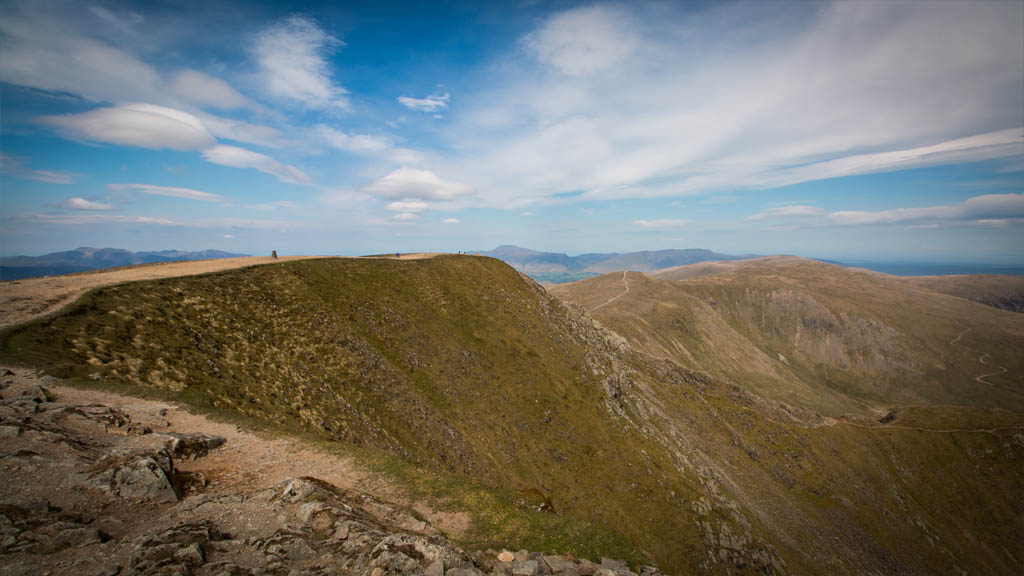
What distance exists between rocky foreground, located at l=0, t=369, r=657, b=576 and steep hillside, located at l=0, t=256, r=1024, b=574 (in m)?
5.65

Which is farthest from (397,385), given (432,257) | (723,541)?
(723,541)

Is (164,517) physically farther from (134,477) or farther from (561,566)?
(561,566)

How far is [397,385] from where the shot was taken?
145ft

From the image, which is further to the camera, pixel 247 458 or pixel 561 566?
pixel 247 458

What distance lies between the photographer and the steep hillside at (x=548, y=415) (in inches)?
1168

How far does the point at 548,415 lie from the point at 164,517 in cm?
4904

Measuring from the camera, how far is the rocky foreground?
38.5 ft

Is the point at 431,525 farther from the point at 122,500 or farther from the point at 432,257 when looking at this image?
the point at 432,257

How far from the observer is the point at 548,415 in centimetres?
5800

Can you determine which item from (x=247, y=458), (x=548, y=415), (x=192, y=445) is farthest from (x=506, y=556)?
(x=548, y=415)

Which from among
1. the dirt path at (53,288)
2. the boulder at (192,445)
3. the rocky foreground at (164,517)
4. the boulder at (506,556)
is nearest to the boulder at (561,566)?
the rocky foreground at (164,517)

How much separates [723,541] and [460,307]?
55413 mm

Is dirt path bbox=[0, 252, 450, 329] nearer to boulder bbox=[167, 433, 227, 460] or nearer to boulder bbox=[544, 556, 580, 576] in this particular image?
boulder bbox=[167, 433, 227, 460]

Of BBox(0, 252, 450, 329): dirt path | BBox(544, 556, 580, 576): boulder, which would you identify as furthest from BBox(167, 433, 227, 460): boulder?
BBox(544, 556, 580, 576): boulder
